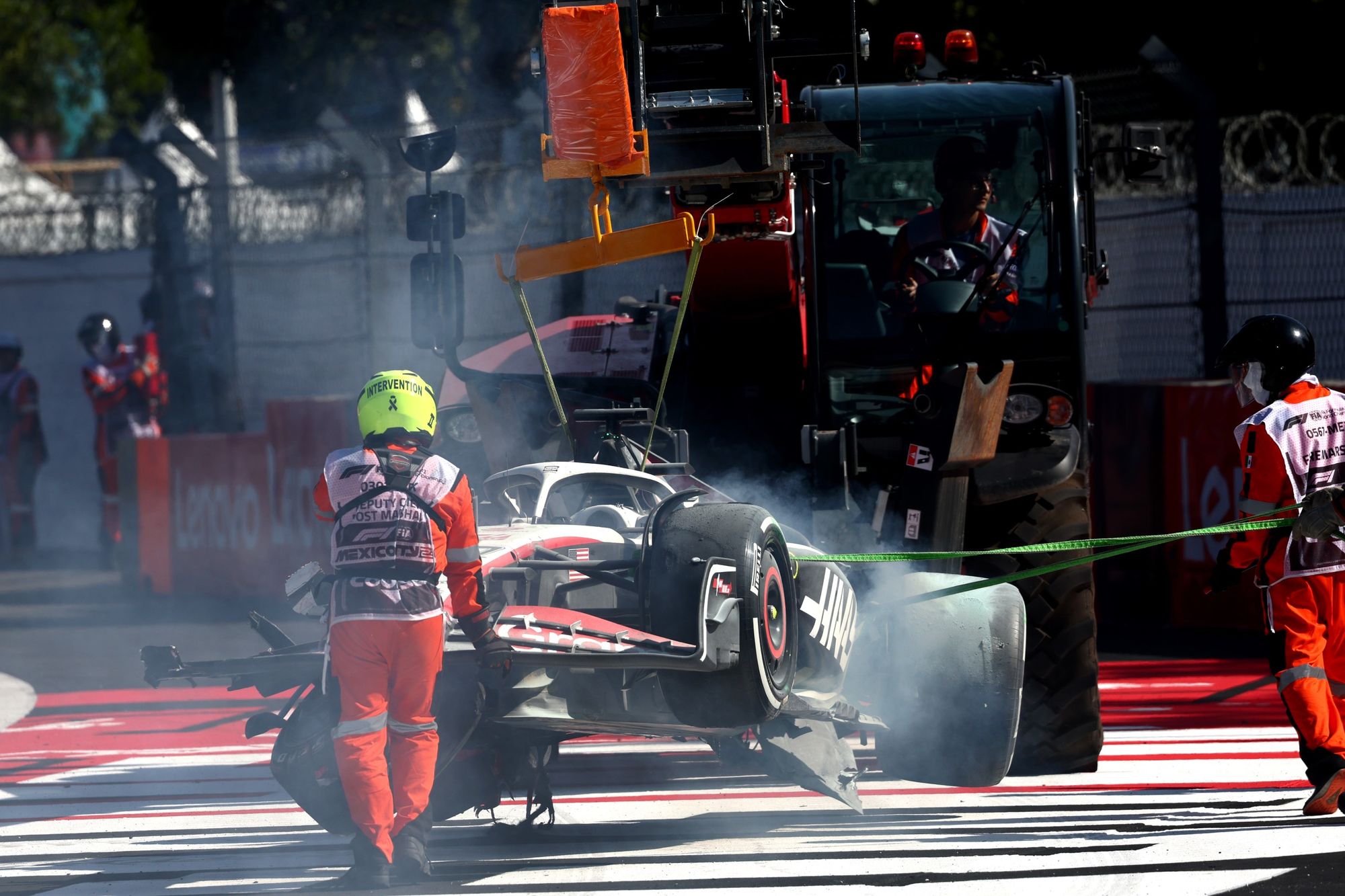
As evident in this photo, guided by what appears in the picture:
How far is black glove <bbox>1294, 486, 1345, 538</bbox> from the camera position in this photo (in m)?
6.69

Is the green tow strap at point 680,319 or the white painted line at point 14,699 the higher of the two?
the green tow strap at point 680,319

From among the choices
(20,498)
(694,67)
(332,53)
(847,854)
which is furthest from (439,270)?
(332,53)

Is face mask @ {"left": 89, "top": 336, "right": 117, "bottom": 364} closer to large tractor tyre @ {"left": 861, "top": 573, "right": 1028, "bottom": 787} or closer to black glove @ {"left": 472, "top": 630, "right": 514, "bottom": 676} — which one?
large tractor tyre @ {"left": 861, "top": 573, "right": 1028, "bottom": 787}

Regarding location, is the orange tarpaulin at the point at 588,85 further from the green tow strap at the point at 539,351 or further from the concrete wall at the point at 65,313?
the concrete wall at the point at 65,313

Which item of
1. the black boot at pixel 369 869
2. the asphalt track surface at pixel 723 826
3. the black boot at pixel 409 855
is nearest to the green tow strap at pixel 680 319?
the asphalt track surface at pixel 723 826

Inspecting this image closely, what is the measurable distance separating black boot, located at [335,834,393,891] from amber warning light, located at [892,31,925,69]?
15.6ft

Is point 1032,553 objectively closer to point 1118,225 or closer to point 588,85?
point 588,85

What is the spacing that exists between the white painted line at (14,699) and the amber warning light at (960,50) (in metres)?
6.06

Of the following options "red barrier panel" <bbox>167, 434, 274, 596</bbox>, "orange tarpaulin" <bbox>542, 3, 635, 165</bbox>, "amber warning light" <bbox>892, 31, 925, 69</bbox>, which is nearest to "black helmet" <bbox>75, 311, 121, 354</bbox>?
"red barrier panel" <bbox>167, 434, 274, 596</bbox>

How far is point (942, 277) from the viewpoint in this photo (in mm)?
8148

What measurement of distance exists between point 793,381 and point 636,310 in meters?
1.23

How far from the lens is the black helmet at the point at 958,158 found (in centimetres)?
812

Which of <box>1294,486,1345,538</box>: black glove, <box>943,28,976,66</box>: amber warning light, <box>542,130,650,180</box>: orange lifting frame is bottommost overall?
<box>1294,486,1345,538</box>: black glove

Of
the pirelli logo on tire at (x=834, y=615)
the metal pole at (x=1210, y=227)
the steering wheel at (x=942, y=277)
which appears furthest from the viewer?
the metal pole at (x=1210, y=227)
